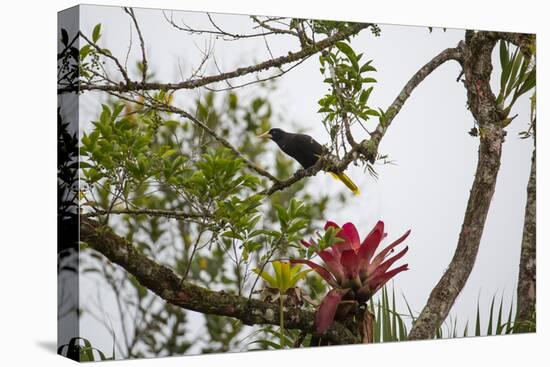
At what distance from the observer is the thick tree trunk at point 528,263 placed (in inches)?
225

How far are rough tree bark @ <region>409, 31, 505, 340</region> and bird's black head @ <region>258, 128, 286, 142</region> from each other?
4.34 feet

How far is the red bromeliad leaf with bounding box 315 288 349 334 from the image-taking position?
4902mm

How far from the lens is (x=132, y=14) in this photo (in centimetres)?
454

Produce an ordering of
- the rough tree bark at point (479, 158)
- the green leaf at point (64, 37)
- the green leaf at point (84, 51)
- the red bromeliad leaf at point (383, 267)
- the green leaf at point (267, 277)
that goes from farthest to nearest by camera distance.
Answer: the rough tree bark at point (479, 158) → the red bromeliad leaf at point (383, 267) → the green leaf at point (267, 277) → the green leaf at point (64, 37) → the green leaf at point (84, 51)

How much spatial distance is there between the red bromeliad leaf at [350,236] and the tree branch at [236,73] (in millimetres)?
976

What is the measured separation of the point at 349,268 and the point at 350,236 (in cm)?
19

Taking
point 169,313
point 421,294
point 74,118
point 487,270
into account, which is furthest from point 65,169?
point 487,270

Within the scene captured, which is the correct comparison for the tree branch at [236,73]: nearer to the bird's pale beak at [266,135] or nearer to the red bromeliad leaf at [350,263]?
the bird's pale beak at [266,135]

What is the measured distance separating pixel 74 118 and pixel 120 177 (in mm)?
362

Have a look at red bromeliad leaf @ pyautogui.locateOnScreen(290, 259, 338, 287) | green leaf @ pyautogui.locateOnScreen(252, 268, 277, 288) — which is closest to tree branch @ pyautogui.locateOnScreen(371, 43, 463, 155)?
red bromeliad leaf @ pyautogui.locateOnScreen(290, 259, 338, 287)

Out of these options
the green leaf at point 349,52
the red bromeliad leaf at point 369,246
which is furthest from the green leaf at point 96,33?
the red bromeliad leaf at point 369,246

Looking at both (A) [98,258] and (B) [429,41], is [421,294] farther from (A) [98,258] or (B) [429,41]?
(A) [98,258]

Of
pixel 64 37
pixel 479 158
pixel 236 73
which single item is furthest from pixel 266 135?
pixel 479 158

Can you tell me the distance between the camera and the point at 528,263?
5.71 m
